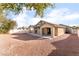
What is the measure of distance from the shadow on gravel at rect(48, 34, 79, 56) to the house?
0.36 feet

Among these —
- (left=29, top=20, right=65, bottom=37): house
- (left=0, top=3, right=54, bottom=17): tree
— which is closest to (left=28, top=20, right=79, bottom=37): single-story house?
(left=29, top=20, right=65, bottom=37): house

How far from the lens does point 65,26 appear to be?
2428mm

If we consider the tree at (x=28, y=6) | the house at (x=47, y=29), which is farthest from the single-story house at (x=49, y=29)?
the tree at (x=28, y=6)

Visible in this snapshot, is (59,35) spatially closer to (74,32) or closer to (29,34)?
(74,32)

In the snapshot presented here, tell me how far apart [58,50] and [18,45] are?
49 centimetres

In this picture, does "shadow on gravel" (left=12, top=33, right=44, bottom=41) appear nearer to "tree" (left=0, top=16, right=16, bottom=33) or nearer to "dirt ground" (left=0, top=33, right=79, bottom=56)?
"dirt ground" (left=0, top=33, right=79, bottom=56)

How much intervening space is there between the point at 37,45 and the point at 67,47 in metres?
0.36

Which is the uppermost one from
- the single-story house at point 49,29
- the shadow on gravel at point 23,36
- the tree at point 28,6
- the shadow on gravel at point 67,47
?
the tree at point 28,6

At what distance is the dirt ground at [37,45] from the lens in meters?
2.43

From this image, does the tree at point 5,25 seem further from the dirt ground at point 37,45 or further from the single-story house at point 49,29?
the single-story house at point 49,29

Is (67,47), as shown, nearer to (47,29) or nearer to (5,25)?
(47,29)

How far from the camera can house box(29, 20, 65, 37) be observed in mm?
2467

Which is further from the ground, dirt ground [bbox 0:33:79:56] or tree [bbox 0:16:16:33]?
tree [bbox 0:16:16:33]

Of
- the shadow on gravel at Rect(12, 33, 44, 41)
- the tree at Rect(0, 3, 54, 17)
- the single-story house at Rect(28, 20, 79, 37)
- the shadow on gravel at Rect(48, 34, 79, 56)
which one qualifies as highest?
the tree at Rect(0, 3, 54, 17)
